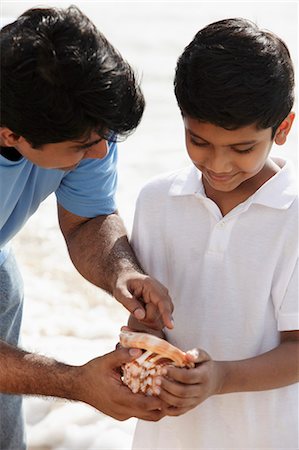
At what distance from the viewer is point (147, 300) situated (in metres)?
2.61

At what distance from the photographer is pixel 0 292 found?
3.40 meters

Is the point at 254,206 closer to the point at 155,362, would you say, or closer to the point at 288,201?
the point at 288,201

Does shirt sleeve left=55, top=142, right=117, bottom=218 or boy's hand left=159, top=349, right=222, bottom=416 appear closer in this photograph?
boy's hand left=159, top=349, right=222, bottom=416

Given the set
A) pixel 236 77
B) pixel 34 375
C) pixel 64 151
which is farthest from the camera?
pixel 34 375

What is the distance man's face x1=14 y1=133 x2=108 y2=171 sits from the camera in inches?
104

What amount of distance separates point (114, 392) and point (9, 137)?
2.52 ft

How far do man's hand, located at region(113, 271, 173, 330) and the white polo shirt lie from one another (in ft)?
0.35

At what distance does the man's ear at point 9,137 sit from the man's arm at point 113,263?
0.46m

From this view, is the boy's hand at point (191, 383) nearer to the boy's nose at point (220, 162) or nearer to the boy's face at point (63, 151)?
the boy's nose at point (220, 162)

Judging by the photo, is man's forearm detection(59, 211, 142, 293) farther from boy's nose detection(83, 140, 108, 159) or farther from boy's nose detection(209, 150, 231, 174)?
boy's nose detection(209, 150, 231, 174)

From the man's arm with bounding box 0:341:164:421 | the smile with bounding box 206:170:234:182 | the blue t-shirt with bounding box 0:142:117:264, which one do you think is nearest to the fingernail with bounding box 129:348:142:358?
the man's arm with bounding box 0:341:164:421

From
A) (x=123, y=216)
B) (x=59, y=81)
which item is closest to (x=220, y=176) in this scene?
(x=59, y=81)

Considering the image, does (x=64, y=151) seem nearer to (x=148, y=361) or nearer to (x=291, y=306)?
(x=148, y=361)

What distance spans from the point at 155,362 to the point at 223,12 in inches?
256
